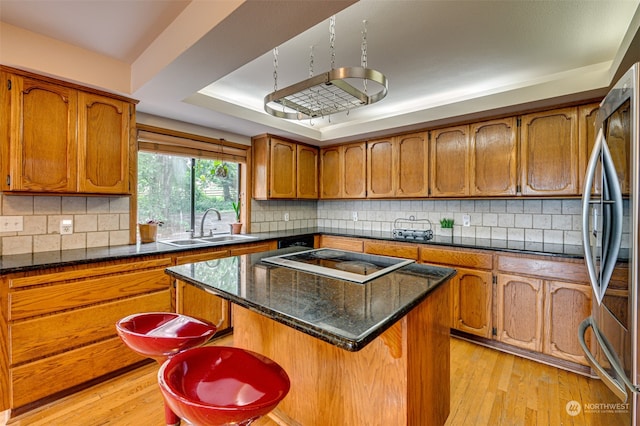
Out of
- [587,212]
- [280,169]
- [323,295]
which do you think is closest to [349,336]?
[323,295]

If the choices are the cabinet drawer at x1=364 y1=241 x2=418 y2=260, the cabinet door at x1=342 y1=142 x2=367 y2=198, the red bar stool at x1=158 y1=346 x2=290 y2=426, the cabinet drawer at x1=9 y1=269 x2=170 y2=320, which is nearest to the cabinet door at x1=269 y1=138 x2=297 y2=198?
the cabinet door at x1=342 y1=142 x2=367 y2=198

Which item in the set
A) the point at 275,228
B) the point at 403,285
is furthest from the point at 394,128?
the point at 403,285

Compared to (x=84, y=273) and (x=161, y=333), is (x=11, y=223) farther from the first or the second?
(x=161, y=333)

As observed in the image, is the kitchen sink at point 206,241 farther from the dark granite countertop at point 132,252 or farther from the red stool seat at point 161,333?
the red stool seat at point 161,333

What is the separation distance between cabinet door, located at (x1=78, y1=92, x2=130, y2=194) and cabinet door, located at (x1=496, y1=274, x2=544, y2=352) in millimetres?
3326

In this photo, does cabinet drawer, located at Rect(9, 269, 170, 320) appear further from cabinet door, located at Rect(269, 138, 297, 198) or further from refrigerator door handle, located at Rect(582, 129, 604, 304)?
refrigerator door handle, located at Rect(582, 129, 604, 304)

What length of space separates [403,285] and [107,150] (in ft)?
7.95

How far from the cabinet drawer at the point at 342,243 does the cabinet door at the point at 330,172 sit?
64 centimetres

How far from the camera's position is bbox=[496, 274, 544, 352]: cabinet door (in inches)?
96.2

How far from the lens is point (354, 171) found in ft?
13.1

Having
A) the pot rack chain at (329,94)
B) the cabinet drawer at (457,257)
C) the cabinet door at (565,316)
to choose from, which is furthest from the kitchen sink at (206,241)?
the cabinet door at (565,316)

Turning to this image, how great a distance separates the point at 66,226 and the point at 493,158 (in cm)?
378

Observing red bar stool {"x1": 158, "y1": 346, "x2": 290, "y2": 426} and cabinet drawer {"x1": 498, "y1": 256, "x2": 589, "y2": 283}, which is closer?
red bar stool {"x1": 158, "y1": 346, "x2": 290, "y2": 426}

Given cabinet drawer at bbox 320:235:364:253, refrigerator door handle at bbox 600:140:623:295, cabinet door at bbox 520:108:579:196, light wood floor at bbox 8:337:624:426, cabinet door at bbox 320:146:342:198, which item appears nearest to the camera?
refrigerator door handle at bbox 600:140:623:295
